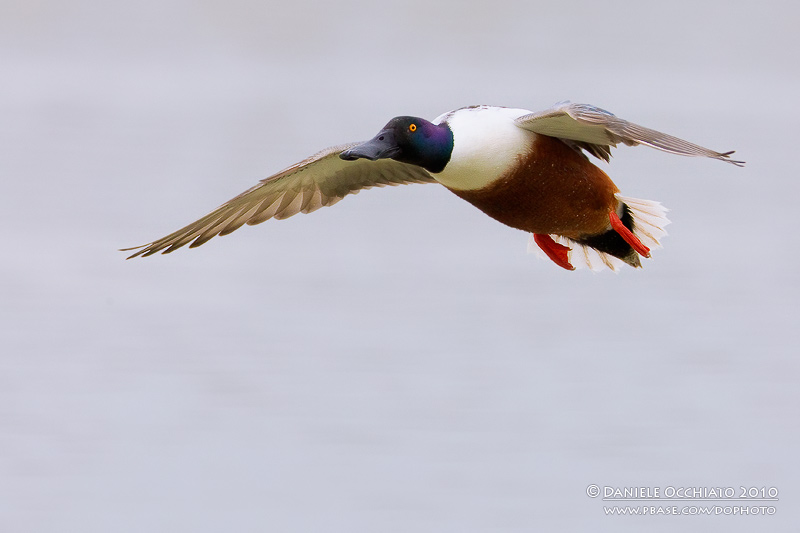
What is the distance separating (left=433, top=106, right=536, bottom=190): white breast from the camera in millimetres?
4609

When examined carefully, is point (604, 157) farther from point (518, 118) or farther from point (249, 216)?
point (249, 216)

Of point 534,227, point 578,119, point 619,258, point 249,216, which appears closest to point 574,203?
point 534,227

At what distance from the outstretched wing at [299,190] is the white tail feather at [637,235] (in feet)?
2.55

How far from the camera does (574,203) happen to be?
4.82m

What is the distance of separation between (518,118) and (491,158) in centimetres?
20

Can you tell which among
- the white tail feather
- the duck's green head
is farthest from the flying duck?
the white tail feather

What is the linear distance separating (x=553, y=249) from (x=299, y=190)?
3.96 ft

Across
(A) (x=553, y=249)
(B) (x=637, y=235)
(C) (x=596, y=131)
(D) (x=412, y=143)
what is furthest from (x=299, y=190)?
(B) (x=637, y=235)

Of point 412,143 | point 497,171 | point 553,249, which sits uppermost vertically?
point 412,143

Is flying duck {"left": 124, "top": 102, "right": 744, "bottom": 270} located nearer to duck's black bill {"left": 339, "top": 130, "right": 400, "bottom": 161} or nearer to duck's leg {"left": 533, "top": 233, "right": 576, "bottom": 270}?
duck's black bill {"left": 339, "top": 130, "right": 400, "bottom": 161}

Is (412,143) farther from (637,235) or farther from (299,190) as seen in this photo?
(637,235)

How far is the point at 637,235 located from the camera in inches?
223

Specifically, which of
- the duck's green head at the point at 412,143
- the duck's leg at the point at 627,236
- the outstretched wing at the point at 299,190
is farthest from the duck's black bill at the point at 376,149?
the duck's leg at the point at 627,236

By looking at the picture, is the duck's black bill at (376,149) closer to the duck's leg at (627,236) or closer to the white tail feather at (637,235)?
the duck's leg at (627,236)
